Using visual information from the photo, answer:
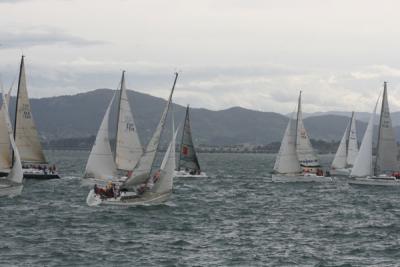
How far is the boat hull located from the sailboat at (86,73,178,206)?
7275 mm

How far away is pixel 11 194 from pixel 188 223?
18235 millimetres

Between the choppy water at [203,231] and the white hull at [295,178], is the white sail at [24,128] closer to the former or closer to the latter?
the choppy water at [203,231]

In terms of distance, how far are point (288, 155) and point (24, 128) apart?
28.0m

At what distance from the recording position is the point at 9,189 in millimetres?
56844

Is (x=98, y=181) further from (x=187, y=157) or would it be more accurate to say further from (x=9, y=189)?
(x=187, y=157)

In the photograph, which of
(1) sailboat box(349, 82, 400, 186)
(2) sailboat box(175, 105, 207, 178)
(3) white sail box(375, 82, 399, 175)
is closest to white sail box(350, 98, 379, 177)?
(1) sailboat box(349, 82, 400, 186)

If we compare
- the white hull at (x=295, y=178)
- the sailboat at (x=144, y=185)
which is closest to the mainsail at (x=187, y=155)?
the white hull at (x=295, y=178)

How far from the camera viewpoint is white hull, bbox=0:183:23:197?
56.4 meters

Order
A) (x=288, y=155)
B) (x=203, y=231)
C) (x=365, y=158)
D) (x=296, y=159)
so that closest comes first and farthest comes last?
(x=203, y=231)
(x=365, y=158)
(x=288, y=155)
(x=296, y=159)

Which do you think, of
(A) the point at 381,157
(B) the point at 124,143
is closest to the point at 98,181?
(B) the point at 124,143

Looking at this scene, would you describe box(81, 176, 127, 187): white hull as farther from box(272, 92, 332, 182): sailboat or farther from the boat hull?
box(272, 92, 332, 182): sailboat

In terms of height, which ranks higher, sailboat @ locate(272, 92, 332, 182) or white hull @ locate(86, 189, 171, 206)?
sailboat @ locate(272, 92, 332, 182)

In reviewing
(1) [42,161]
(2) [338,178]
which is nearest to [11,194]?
(1) [42,161]

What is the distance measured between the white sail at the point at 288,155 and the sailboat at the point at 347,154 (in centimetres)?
1970
